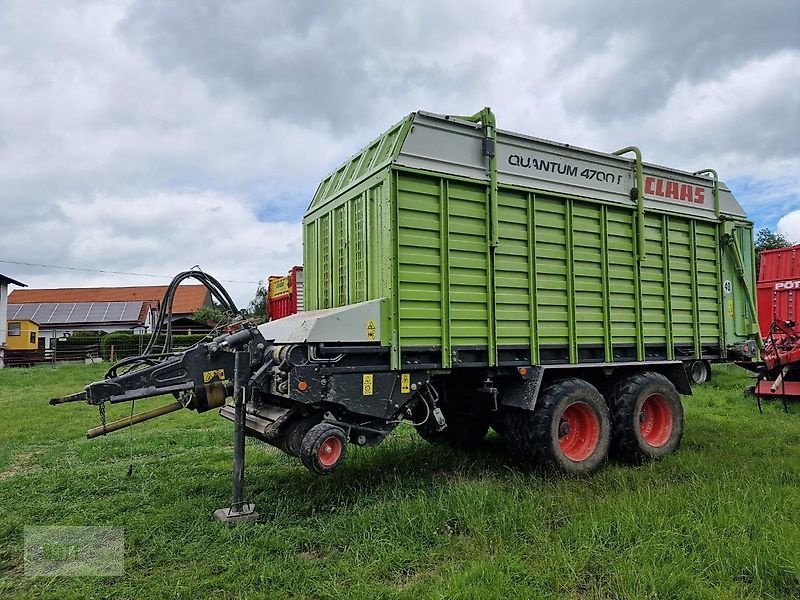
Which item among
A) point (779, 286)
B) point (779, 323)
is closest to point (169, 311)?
point (779, 323)

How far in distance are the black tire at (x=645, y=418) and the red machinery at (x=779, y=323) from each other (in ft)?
13.5

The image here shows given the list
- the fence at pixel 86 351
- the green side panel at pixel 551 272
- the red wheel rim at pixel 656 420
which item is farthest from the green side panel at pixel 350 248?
the fence at pixel 86 351

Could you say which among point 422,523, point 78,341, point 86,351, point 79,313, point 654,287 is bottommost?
point 422,523

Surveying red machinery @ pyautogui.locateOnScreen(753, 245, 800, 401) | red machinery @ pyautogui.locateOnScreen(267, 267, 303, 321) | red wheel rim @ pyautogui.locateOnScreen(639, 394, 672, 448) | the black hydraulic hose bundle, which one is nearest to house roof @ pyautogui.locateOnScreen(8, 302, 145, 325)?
red machinery @ pyautogui.locateOnScreen(267, 267, 303, 321)

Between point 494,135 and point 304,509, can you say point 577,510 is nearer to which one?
point 304,509

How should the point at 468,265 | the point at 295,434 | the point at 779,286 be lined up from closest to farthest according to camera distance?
1. the point at 295,434
2. the point at 468,265
3. the point at 779,286

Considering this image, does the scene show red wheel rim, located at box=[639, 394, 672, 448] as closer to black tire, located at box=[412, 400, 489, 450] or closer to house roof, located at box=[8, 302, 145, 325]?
black tire, located at box=[412, 400, 489, 450]

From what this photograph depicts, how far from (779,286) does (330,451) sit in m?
10.9

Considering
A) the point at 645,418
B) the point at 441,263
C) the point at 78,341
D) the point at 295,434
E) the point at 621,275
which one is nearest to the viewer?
the point at 295,434

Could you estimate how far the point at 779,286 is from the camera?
12.1 meters

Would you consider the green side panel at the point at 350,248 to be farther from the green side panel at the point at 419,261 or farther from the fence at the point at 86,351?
the fence at the point at 86,351

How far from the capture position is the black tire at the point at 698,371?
24.6ft

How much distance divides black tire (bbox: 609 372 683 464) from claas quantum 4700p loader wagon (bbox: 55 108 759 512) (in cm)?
2

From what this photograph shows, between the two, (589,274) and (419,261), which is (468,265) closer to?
(419,261)
